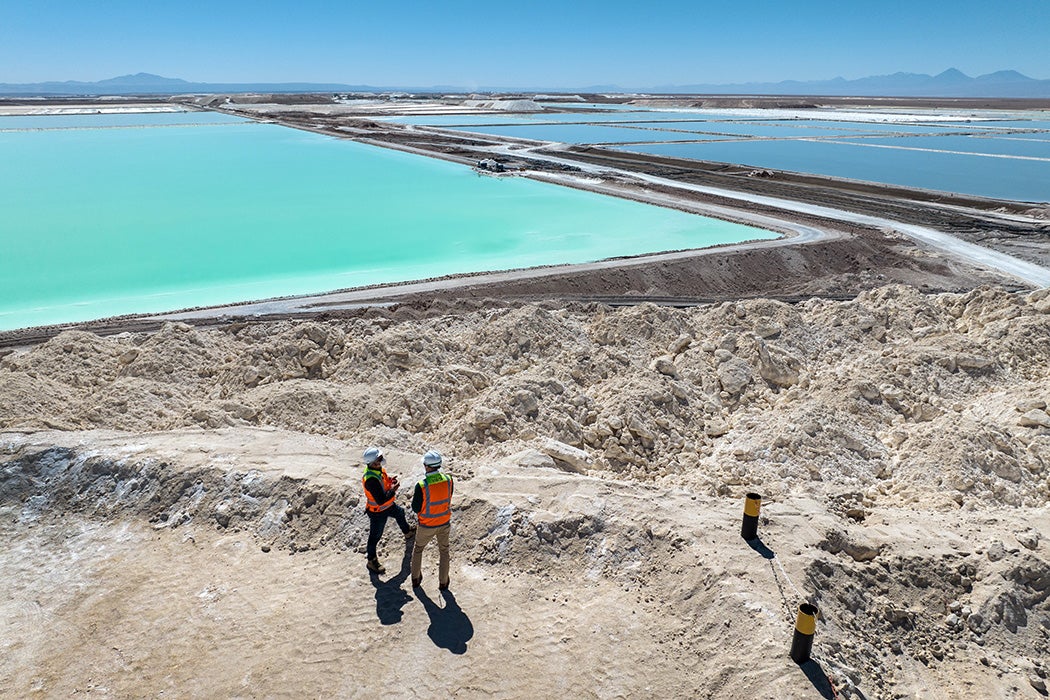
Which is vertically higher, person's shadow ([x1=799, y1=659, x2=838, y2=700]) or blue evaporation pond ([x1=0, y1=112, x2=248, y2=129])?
blue evaporation pond ([x1=0, y1=112, x2=248, y2=129])

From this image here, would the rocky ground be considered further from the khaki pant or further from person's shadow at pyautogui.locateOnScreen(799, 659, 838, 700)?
the khaki pant

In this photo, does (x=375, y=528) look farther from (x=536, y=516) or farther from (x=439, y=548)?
(x=536, y=516)

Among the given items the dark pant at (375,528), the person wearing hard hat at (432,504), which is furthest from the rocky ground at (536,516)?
the person wearing hard hat at (432,504)

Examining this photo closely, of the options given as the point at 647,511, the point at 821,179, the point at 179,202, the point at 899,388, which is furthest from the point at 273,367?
the point at 821,179

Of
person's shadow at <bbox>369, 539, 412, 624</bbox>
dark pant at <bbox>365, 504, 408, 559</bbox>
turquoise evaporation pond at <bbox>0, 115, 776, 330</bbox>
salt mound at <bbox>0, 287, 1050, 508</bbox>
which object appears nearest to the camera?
person's shadow at <bbox>369, 539, 412, 624</bbox>

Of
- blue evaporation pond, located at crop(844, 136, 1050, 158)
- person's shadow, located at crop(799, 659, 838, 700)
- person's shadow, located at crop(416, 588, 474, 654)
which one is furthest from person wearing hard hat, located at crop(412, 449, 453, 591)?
blue evaporation pond, located at crop(844, 136, 1050, 158)

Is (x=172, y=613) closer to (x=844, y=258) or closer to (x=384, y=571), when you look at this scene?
(x=384, y=571)
